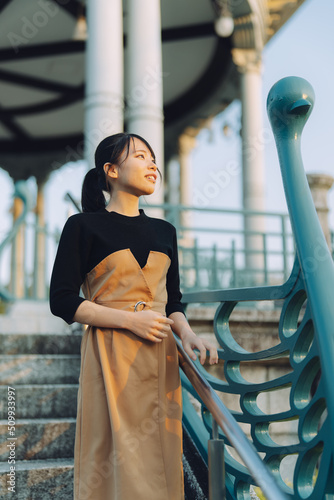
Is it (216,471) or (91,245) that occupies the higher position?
(91,245)

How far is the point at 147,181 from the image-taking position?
1739 mm

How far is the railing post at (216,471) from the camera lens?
1.59 metres

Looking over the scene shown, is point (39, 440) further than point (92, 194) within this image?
Yes

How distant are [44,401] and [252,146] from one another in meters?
6.07

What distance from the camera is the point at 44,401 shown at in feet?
9.41

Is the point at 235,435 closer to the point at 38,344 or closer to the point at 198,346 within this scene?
the point at 198,346

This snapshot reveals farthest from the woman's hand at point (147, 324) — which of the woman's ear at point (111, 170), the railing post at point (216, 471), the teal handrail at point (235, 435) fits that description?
the woman's ear at point (111, 170)

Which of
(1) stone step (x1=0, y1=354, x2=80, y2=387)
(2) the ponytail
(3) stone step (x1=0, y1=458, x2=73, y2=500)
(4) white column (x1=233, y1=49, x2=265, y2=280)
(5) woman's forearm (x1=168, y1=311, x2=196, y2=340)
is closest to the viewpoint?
(5) woman's forearm (x1=168, y1=311, x2=196, y2=340)

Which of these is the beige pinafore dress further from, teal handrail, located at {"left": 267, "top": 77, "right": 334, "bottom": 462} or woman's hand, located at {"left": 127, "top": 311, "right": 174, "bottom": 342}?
A: teal handrail, located at {"left": 267, "top": 77, "right": 334, "bottom": 462}

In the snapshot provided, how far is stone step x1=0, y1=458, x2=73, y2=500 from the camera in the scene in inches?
88.5

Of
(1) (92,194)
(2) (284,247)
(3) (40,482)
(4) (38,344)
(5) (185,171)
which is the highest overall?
(5) (185,171)

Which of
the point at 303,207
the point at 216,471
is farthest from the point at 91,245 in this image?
the point at 216,471

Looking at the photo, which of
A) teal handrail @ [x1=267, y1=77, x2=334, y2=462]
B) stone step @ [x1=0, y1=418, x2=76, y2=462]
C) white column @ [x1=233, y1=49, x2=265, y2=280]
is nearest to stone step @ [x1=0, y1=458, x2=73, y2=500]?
stone step @ [x1=0, y1=418, x2=76, y2=462]

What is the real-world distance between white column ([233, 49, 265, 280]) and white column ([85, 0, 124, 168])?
9.04 feet
